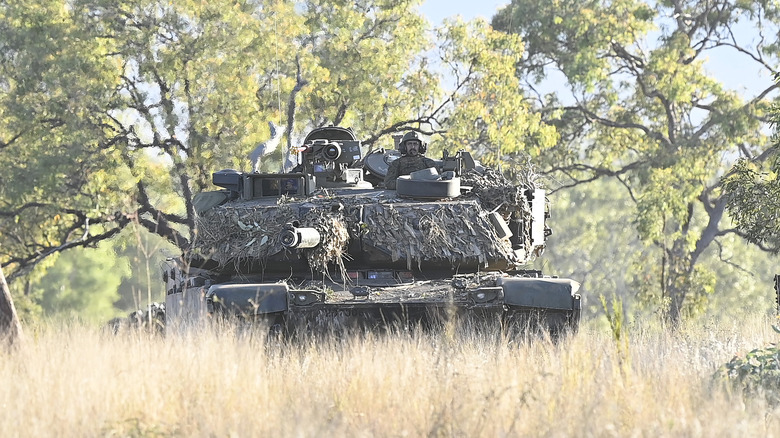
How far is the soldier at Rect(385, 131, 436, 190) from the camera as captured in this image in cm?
1284

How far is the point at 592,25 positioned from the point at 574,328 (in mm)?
18337

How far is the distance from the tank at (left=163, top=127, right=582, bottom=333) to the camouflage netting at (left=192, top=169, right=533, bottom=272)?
0.5 inches

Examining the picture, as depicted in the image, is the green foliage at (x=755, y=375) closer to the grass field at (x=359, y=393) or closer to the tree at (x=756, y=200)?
the grass field at (x=359, y=393)

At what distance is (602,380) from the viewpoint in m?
7.52

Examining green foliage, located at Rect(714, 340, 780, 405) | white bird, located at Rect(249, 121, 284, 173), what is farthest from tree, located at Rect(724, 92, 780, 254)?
white bird, located at Rect(249, 121, 284, 173)

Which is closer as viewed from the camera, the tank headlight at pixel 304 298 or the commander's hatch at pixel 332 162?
the tank headlight at pixel 304 298

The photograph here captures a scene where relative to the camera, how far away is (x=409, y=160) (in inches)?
506

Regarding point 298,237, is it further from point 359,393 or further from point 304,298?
point 359,393

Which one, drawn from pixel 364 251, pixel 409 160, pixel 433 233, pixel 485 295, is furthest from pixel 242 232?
pixel 485 295

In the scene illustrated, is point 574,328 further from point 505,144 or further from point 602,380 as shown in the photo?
point 505,144

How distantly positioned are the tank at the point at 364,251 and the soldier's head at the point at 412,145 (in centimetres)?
24

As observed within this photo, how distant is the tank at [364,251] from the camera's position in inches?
400

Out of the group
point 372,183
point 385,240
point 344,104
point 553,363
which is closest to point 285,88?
point 344,104

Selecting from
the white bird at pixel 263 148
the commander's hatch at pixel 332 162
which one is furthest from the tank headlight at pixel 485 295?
the white bird at pixel 263 148
